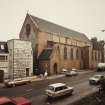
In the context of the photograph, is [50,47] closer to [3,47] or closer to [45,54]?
[45,54]

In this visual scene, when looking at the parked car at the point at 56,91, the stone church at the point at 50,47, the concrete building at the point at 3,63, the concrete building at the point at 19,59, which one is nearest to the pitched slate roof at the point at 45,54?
the stone church at the point at 50,47

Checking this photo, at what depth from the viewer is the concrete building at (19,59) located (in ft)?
132

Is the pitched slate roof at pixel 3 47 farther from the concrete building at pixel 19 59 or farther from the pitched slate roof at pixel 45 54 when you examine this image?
the pitched slate roof at pixel 45 54

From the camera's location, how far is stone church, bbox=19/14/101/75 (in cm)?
4700

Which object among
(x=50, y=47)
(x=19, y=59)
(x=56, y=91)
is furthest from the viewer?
(x=50, y=47)

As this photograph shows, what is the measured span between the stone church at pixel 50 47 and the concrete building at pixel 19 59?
4998 mm

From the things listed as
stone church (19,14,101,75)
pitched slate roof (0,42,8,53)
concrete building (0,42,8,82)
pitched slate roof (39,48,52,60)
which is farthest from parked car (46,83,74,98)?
pitched slate roof (39,48,52,60)

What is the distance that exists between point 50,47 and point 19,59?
43.2ft

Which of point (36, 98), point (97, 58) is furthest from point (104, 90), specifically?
point (97, 58)

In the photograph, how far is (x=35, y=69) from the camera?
46.8 metres

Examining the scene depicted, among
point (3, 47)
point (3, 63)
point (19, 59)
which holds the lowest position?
point (3, 63)

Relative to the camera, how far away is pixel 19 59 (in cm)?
4128

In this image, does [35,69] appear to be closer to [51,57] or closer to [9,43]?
[51,57]

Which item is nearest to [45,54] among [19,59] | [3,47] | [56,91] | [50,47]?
[50,47]
